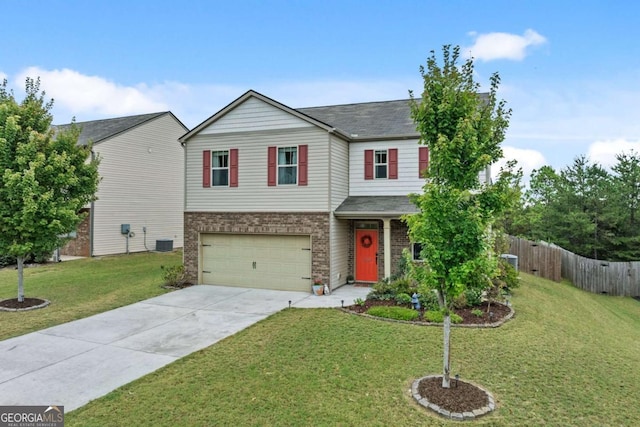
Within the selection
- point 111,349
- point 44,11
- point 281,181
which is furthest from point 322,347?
point 44,11

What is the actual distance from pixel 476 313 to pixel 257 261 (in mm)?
7778

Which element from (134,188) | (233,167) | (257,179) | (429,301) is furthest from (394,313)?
(134,188)

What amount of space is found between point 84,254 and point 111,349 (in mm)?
15865

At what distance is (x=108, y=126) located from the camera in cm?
2417

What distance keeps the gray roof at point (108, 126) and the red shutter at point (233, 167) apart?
11269 mm

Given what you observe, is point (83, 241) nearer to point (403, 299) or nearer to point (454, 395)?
point (403, 299)

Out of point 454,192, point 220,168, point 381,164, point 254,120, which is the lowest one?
point 454,192

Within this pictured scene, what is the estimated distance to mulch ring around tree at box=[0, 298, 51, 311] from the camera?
35.1 feet

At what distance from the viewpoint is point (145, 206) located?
23.8 meters

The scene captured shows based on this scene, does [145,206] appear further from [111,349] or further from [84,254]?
[111,349]

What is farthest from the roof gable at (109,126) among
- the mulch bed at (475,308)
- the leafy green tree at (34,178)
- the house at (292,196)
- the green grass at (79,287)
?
the mulch bed at (475,308)

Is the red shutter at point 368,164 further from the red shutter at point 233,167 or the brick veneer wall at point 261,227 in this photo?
the red shutter at point 233,167

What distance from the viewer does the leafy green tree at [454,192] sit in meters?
5.48

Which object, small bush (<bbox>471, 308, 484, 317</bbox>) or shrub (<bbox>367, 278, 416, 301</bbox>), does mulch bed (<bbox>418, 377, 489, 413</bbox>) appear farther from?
shrub (<bbox>367, 278, 416, 301</bbox>)
